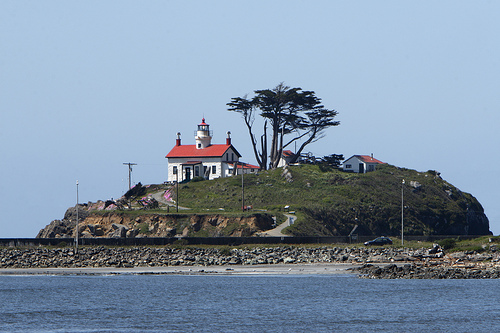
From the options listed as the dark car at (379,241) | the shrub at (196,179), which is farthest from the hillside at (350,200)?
the dark car at (379,241)

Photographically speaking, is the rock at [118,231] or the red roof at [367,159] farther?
the red roof at [367,159]

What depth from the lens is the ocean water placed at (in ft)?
118

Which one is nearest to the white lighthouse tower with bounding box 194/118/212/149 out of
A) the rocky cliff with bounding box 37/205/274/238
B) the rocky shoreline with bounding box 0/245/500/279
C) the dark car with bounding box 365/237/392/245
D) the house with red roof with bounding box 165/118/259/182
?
the house with red roof with bounding box 165/118/259/182

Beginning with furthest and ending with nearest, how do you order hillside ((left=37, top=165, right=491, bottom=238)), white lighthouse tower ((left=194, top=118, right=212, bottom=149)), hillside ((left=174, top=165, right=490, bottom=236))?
1. white lighthouse tower ((left=194, top=118, right=212, bottom=149))
2. hillside ((left=174, top=165, right=490, bottom=236))
3. hillside ((left=37, top=165, right=491, bottom=238))

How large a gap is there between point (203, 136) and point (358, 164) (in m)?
24.1

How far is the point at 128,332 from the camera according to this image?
112 feet

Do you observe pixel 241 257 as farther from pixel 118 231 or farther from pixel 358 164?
pixel 358 164

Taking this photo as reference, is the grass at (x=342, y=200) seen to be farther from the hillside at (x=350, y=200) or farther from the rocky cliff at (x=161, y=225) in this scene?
the rocky cliff at (x=161, y=225)

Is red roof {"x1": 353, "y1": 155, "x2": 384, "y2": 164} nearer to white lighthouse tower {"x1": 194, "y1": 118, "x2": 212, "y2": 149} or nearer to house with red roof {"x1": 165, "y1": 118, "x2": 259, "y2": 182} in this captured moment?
house with red roof {"x1": 165, "y1": 118, "x2": 259, "y2": 182}

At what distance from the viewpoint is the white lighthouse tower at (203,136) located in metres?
109

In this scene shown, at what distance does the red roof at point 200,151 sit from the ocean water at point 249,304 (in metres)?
49.8

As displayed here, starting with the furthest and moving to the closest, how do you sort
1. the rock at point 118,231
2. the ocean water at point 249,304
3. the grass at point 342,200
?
the grass at point 342,200
the rock at point 118,231
the ocean water at point 249,304

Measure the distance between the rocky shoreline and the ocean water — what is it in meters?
7.07

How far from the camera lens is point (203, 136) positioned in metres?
109
